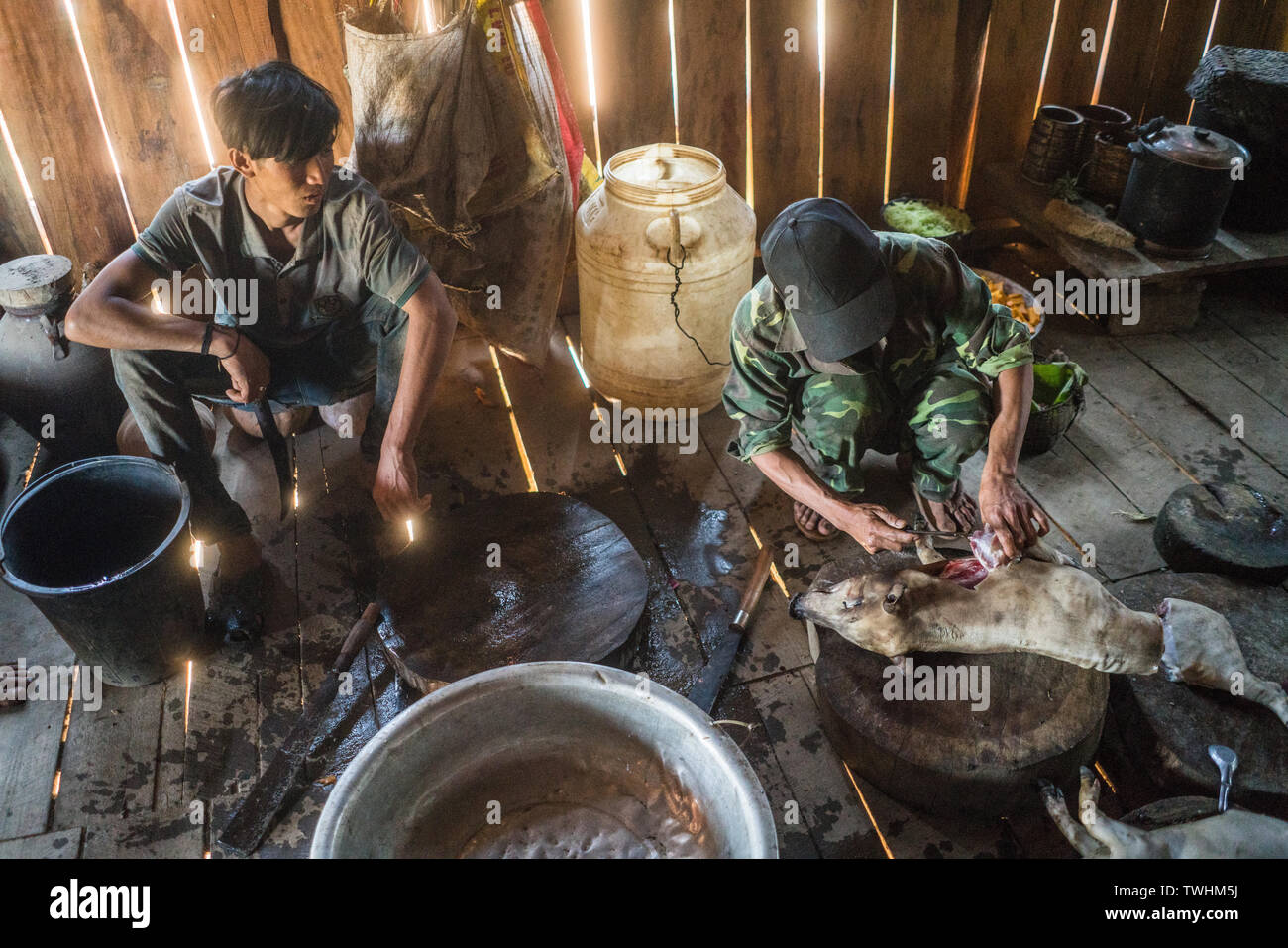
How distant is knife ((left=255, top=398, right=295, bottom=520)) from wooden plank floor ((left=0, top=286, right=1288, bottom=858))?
7 centimetres

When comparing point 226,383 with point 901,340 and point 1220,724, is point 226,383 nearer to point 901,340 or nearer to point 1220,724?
point 901,340

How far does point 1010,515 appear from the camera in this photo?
268 cm

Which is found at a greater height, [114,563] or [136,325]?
[136,325]

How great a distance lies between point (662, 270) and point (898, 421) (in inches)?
43.7

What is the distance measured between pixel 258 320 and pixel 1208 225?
13.3ft

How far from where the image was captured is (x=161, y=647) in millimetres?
2922

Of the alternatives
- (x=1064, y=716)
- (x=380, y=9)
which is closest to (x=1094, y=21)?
(x=380, y=9)

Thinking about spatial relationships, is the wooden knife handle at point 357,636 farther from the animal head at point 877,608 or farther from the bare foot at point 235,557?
the animal head at point 877,608

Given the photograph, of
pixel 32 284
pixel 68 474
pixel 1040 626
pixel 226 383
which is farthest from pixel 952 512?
pixel 32 284

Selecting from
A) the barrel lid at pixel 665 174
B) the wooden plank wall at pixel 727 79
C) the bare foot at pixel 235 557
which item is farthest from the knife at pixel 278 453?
the barrel lid at pixel 665 174

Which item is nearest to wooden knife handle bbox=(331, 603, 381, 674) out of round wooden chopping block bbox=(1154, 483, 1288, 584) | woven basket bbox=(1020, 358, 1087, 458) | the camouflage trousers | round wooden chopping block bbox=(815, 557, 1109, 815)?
round wooden chopping block bbox=(815, 557, 1109, 815)

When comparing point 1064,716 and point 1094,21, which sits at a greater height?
point 1094,21

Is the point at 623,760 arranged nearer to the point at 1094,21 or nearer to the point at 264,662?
the point at 264,662
